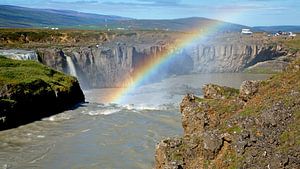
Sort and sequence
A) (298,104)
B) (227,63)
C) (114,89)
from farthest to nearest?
(227,63) < (114,89) < (298,104)

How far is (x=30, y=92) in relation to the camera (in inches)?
1490

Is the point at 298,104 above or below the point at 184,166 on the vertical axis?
above

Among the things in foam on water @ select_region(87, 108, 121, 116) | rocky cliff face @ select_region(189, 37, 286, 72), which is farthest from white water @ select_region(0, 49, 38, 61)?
rocky cliff face @ select_region(189, 37, 286, 72)

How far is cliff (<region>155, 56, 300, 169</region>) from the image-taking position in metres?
10.6

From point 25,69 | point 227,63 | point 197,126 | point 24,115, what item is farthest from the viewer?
point 227,63

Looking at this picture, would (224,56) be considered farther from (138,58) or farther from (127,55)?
(127,55)

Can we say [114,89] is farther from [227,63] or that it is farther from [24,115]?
[227,63]

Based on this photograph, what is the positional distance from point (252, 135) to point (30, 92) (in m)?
29.5

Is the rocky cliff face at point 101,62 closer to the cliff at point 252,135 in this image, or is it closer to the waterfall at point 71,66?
the waterfall at point 71,66

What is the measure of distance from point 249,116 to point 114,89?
5341 cm

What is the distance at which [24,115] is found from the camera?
3597 cm

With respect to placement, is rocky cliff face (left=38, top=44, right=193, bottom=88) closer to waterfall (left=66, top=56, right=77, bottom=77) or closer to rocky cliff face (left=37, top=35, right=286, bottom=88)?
rocky cliff face (left=37, top=35, right=286, bottom=88)

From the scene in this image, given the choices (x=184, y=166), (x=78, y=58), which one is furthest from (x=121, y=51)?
(x=184, y=166)

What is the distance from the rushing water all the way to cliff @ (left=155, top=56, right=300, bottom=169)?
997 centimetres
